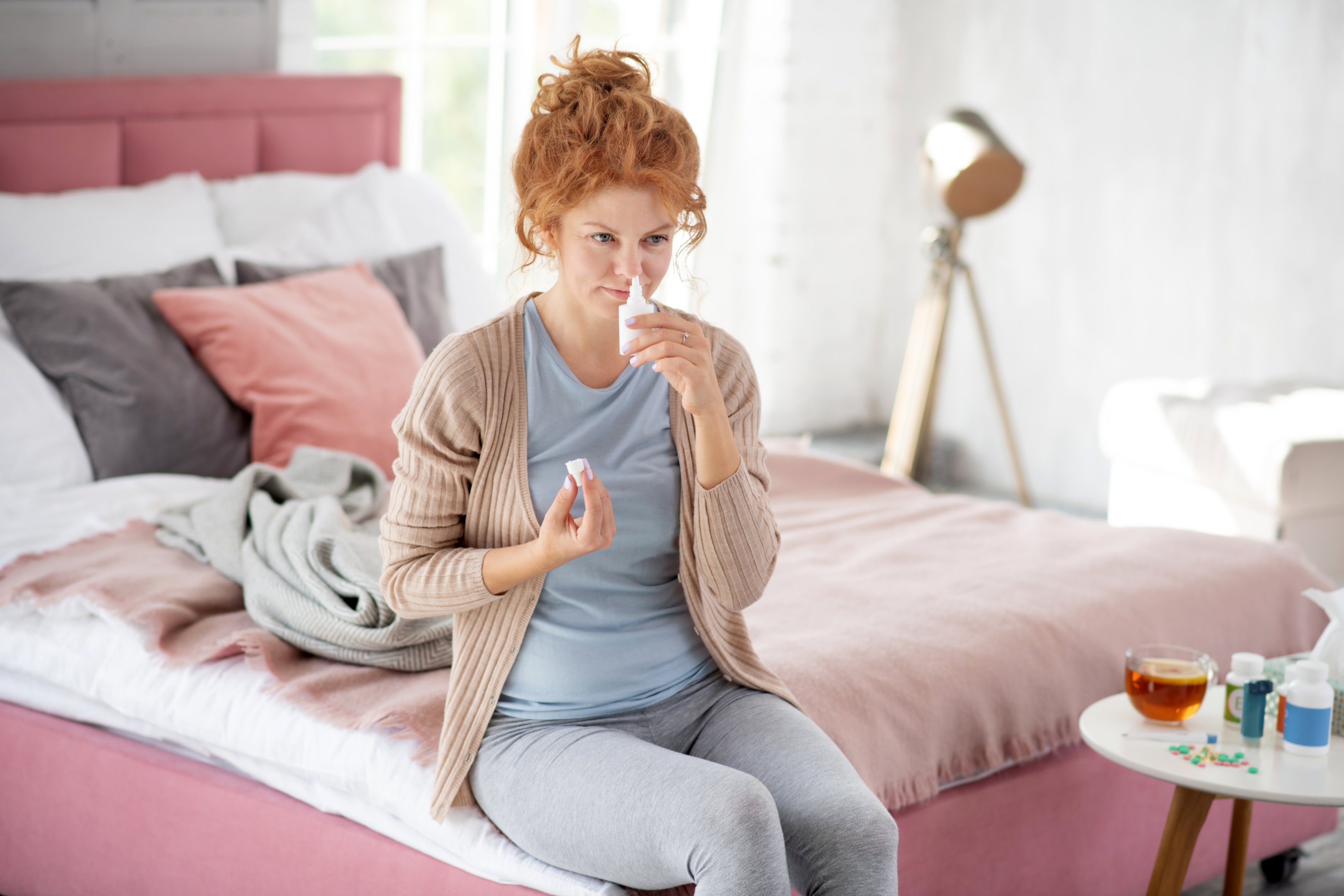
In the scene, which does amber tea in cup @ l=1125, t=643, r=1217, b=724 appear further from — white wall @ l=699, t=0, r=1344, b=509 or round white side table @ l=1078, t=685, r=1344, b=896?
white wall @ l=699, t=0, r=1344, b=509

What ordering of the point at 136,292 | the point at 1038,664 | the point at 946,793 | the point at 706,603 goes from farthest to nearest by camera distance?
the point at 136,292 < the point at 1038,664 < the point at 946,793 < the point at 706,603

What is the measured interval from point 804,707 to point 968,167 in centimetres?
264

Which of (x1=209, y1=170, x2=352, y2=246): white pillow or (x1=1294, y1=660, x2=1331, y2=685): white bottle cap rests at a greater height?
(x1=209, y1=170, x2=352, y2=246): white pillow

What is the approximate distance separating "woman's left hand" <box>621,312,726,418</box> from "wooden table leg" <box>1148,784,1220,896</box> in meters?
0.81

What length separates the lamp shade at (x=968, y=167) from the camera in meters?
4.04

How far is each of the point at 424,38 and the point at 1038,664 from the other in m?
2.99

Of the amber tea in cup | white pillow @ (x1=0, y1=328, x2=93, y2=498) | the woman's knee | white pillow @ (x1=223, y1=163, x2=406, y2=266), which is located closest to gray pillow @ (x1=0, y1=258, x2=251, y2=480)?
white pillow @ (x1=0, y1=328, x2=93, y2=498)

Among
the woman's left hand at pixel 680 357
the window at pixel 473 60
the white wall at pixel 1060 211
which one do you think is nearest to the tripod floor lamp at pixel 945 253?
the white wall at pixel 1060 211

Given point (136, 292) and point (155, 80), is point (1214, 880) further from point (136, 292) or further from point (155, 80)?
point (155, 80)

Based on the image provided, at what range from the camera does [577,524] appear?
1.43m

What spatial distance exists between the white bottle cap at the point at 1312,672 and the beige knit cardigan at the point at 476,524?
675mm

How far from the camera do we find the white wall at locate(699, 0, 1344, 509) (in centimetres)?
422

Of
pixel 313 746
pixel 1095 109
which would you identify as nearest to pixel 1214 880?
pixel 313 746

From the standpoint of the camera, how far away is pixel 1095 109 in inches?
184
